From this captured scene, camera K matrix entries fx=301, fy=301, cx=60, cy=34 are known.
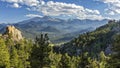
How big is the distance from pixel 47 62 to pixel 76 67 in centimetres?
3778

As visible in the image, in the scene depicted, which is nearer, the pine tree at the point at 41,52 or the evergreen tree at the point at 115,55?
the evergreen tree at the point at 115,55

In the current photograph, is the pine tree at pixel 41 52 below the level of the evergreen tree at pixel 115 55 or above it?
below

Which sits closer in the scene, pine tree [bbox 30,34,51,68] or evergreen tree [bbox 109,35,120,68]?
evergreen tree [bbox 109,35,120,68]

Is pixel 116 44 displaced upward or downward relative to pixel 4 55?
upward

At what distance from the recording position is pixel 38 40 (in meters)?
61.2

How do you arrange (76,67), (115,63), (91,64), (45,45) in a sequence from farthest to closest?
(76,67) → (91,64) → (45,45) → (115,63)

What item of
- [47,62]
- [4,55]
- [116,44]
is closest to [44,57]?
[47,62]

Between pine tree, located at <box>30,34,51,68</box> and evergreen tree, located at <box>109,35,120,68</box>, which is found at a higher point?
evergreen tree, located at <box>109,35,120,68</box>

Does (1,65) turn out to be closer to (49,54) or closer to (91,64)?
(49,54)

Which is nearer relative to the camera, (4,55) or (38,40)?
(38,40)

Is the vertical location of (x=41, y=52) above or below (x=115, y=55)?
below

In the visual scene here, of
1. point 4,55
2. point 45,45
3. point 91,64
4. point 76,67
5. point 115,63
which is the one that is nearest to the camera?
point 115,63

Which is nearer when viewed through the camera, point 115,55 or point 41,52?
point 115,55

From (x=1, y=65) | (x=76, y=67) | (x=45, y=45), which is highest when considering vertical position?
(x=45, y=45)
